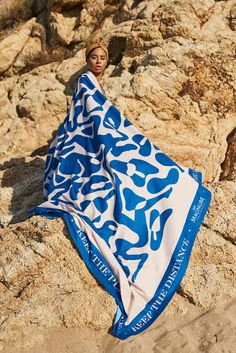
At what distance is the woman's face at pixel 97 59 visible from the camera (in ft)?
14.7

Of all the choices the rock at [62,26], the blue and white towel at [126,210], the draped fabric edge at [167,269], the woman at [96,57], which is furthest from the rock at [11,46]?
the draped fabric edge at [167,269]

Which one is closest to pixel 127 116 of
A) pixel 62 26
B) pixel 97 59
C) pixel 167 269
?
pixel 97 59

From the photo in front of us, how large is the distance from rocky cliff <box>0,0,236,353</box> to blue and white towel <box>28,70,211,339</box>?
0.12 m

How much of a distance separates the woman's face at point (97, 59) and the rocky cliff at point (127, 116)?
30.5 inches

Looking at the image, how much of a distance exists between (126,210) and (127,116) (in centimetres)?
213

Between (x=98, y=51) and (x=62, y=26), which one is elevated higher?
(x=98, y=51)

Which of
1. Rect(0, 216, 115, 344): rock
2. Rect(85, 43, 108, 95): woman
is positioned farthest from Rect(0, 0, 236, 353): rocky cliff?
Rect(85, 43, 108, 95): woman

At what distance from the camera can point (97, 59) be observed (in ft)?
14.8

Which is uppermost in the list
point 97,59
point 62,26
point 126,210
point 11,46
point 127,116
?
point 97,59

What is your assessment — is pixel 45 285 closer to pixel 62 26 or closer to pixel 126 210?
pixel 126 210

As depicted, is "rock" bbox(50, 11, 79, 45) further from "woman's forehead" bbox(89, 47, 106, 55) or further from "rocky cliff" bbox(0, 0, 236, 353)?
"woman's forehead" bbox(89, 47, 106, 55)

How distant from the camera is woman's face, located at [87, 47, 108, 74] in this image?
14.7 feet

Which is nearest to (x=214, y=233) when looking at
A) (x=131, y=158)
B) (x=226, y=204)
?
(x=226, y=204)

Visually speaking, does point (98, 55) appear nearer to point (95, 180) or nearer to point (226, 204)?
point (95, 180)
